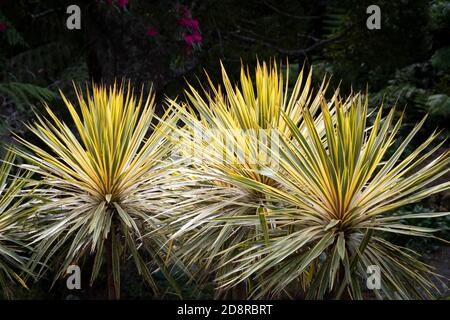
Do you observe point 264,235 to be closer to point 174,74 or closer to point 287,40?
point 174,74

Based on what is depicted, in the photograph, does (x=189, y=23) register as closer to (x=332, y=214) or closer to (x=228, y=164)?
(x=228, y=164)

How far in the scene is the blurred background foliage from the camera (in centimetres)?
937

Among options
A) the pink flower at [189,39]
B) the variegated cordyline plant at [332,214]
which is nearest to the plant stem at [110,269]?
the variegated cordyline plant at [332,214]

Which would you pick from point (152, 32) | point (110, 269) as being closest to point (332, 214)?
point (110, 269)

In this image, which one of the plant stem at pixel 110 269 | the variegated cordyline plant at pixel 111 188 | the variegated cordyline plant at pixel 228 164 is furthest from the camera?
the plant stem at pixel 110 269

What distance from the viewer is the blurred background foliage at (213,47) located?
9367 mm

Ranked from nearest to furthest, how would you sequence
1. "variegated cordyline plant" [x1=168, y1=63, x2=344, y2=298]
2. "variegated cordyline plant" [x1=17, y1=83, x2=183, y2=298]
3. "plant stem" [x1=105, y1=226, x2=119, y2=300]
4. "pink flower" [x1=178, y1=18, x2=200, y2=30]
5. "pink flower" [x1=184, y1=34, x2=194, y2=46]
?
1. "variegated cordyline plant" [x1=168, y1=63, x2=344, y2=298]
2. "variegated cordyline plant" [x1=17, y1=83, x2=183, y2=298]
3. "plant stem" [x1=105, y1=226, x2=119, y2=300]
4. "pink flower" [x1=184, y1=34, x2=194, y2=46]
5. "pink flower" [x1=178, y1=18, x2=200, y2=30]

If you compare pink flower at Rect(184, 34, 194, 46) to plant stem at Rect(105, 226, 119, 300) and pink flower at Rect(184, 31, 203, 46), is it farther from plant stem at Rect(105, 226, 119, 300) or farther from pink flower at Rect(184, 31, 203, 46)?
plant stem at Rect(105, 226, 119, 300)

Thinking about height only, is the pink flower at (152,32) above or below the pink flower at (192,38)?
above

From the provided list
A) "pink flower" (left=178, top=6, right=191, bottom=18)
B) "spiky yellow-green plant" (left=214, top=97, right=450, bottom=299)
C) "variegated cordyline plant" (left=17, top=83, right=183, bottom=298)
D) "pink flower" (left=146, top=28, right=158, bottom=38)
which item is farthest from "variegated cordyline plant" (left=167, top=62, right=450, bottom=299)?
"pink flower" (left=178, top=6, right=191, bottom=18)

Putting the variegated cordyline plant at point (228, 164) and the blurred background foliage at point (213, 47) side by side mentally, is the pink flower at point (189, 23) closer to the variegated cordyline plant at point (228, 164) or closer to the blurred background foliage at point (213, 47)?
the blurred background foliage at point (213, 47)

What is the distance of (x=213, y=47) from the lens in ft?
35.0

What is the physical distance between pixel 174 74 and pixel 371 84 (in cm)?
392

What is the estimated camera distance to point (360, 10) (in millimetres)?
10711
